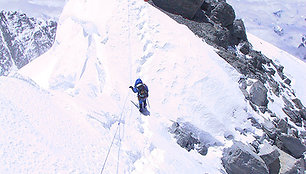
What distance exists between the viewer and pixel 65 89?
1147cm

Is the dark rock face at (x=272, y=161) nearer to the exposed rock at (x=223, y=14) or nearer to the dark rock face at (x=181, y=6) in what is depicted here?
the dark rock face at (x=181, y=6)

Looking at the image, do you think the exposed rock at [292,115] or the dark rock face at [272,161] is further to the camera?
the exposed rock at [292,115]

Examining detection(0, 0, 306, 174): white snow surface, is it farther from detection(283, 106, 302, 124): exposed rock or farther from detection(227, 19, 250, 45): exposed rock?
detection(227, 19, 250, 45): exposed rock

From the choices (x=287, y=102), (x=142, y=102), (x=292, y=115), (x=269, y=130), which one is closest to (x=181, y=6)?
(x=287, y=102)

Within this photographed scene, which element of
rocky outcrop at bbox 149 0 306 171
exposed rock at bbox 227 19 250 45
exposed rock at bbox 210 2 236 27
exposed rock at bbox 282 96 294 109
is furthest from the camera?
exposed rock at bbox 227 19 250 45

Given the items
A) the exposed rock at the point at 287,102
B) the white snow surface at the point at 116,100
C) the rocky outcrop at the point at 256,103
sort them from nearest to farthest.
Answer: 1. the white snow surface at the point at 116,100
2. the rocky outcrop at the point at 256,103
3. the exposed rock at the point at 287,102

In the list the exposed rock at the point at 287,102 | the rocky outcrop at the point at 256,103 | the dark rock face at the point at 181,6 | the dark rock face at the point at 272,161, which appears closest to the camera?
the rocky outcrop at the point at 256,103

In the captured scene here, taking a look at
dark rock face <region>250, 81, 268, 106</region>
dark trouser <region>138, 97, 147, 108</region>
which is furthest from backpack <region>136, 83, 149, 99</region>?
dark rock face <region>250, 81, 268, 106</region>

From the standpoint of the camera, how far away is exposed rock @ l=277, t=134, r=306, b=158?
43.9ft

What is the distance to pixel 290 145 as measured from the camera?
13477mm

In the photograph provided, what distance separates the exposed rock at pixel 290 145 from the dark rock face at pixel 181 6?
16.8m

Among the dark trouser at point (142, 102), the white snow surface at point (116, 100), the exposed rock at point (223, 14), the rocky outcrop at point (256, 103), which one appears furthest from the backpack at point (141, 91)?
the exposed rock at point (223, 14)

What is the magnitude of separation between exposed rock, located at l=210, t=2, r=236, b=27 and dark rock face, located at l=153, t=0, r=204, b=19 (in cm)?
251

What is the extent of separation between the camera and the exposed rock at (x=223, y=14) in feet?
90.6
